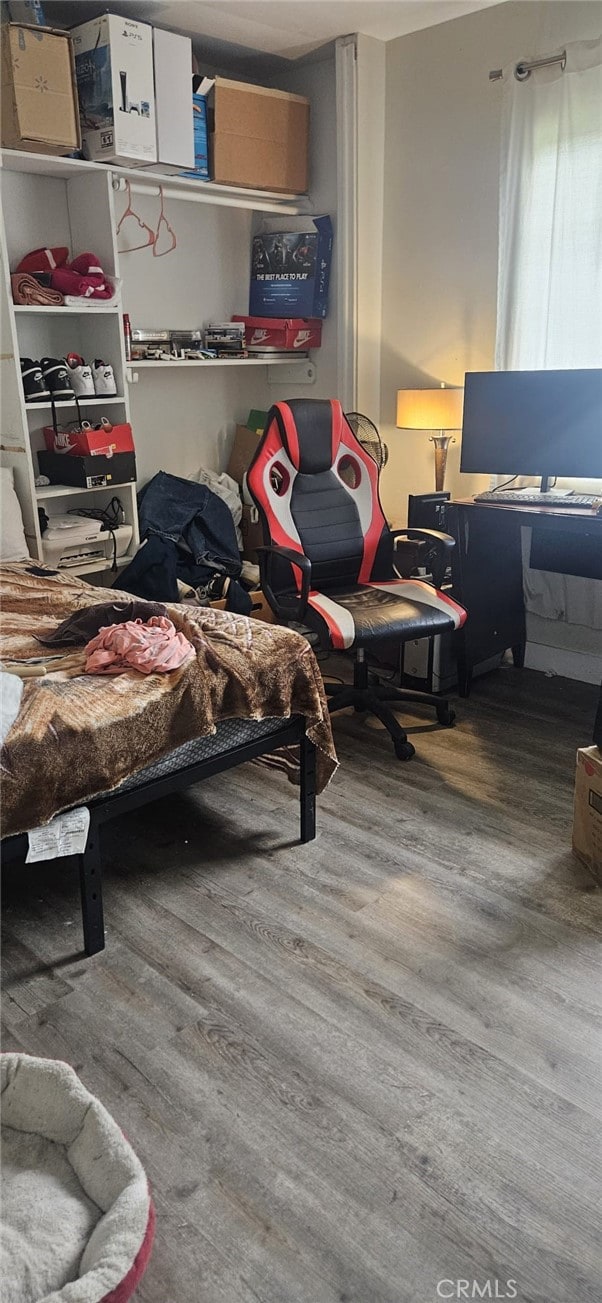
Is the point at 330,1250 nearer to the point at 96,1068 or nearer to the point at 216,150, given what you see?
the point at 96,1068

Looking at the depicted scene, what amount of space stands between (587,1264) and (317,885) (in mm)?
1102

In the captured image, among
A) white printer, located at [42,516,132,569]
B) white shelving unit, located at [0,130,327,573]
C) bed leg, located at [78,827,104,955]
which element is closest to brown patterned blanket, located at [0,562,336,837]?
bed leg, located at [78,827,104,955]

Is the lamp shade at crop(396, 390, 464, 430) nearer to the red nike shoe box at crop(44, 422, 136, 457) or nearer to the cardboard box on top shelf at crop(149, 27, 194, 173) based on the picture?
the red nike shoe box at crop(44, 422, 136, 457)

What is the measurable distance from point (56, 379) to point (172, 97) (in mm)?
1149

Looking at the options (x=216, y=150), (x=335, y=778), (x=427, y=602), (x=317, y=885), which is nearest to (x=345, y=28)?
(x=216, y=150)

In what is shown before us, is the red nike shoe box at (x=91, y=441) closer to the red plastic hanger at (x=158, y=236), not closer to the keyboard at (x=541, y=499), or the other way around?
the red plastic hanger at (x=158, y=236)

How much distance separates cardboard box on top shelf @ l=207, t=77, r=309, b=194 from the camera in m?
3.64

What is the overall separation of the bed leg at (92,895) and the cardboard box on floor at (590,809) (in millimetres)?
1240

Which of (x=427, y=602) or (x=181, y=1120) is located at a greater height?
(x=427, y=602)

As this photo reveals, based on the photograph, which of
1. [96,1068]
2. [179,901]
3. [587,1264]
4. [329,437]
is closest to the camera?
[587,1264]

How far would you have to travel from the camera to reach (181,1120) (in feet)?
5.27

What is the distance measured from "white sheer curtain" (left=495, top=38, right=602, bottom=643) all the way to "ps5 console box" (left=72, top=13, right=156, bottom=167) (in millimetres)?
1366

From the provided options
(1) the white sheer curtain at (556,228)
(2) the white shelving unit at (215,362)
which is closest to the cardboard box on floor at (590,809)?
(1) the white sheer curtain at (556,228)

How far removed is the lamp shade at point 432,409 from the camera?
366cm
